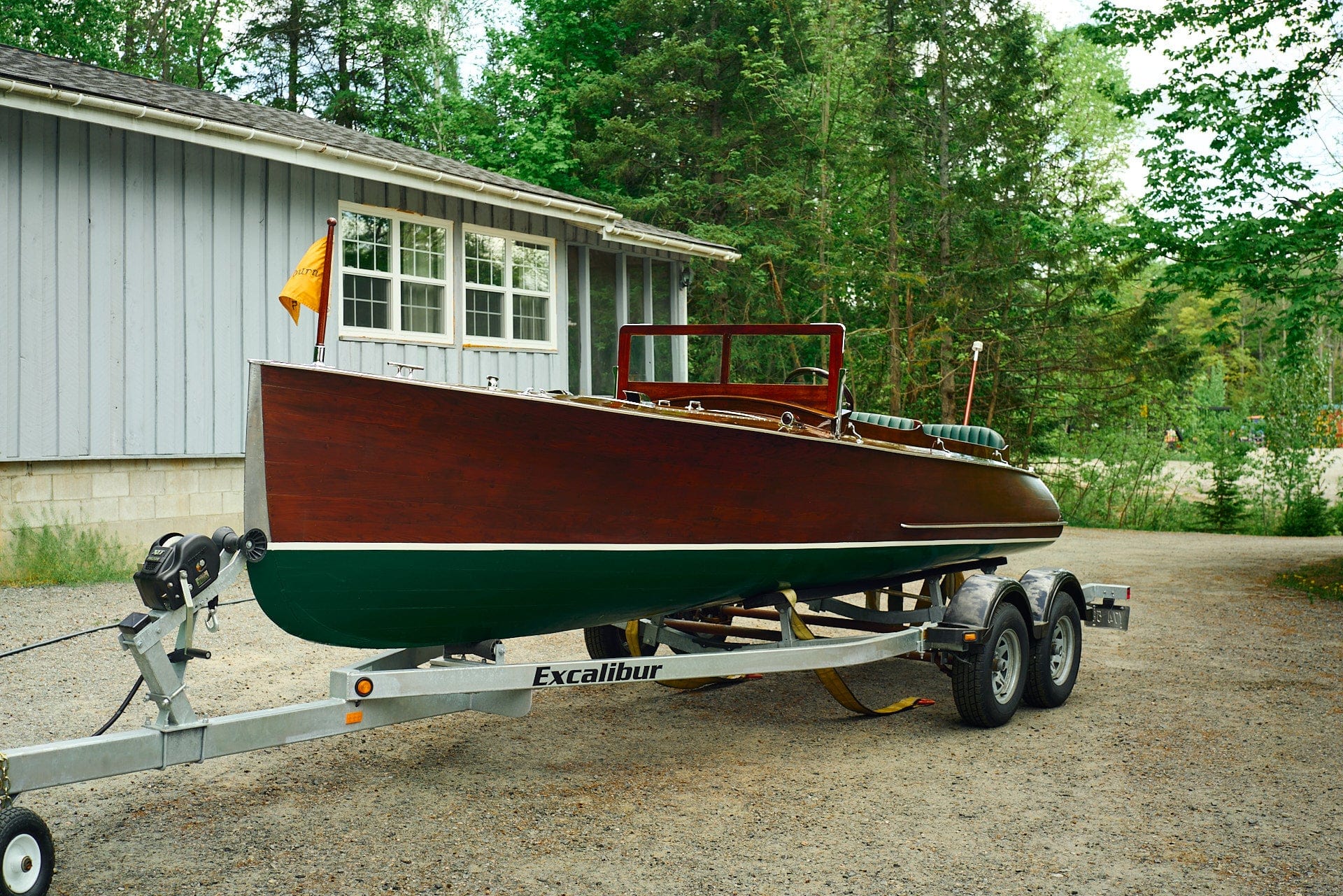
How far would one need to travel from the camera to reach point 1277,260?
10664 mm

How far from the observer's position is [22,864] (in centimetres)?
320

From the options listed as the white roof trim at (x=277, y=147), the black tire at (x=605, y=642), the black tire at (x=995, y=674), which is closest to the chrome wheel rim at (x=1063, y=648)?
the black tire at (x=995, y=674)

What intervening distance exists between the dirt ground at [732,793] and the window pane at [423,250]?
19.3 feet

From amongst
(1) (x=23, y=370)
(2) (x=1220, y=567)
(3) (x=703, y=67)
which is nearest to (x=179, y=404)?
(1) (x=23, y=370)

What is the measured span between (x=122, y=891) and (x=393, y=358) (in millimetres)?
9004

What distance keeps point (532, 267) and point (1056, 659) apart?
8973 mm

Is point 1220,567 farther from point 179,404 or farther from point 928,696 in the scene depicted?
point 179,404

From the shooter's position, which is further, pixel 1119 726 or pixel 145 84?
pixel 145 84

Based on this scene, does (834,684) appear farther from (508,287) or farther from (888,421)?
(508,287)

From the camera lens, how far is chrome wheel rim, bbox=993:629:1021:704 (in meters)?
5.84

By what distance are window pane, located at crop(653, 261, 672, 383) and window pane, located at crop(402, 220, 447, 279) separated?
441 centimetres

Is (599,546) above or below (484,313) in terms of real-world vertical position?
below

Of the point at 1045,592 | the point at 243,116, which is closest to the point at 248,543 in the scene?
the point at 1045,592

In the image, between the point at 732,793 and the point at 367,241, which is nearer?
the point at 732,793
